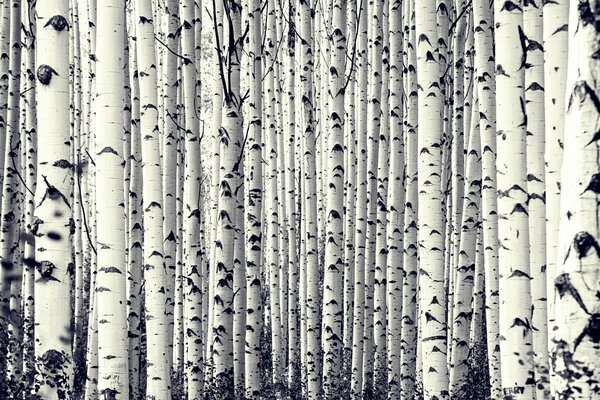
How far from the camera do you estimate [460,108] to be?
36.2 ft

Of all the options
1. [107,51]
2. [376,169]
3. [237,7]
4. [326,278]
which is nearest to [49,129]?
[107,51]

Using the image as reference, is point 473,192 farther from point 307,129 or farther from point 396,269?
point 307,129

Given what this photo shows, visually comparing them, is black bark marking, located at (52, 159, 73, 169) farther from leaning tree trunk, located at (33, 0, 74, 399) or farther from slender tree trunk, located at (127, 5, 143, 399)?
slender tree trunk, located at (127, 5, 143, 399)

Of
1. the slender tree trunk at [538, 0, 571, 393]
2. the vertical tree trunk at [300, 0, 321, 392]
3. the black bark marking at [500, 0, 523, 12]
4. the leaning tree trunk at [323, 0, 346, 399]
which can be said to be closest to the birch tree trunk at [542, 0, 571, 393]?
the slender tree trunk at [538, 0, 571, 393]

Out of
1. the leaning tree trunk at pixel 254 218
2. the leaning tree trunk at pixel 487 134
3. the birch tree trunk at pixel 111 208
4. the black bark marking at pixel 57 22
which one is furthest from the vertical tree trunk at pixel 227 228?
the black bark marking at pixel 57 22

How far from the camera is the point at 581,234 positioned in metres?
2.43

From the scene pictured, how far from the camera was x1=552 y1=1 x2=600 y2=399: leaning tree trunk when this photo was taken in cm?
241

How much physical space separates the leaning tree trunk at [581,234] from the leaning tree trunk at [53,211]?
2813 mm

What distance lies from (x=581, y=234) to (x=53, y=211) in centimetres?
294

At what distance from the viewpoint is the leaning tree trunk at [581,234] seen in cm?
241

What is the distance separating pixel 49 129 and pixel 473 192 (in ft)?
19.2

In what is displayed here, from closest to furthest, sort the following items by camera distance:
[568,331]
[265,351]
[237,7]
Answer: [568,331] → [237,7] → [265,351]

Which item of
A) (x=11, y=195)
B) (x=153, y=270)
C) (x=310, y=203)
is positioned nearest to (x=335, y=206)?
(x=310, y=203)

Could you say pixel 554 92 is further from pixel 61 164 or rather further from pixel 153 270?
pixel 153 270
